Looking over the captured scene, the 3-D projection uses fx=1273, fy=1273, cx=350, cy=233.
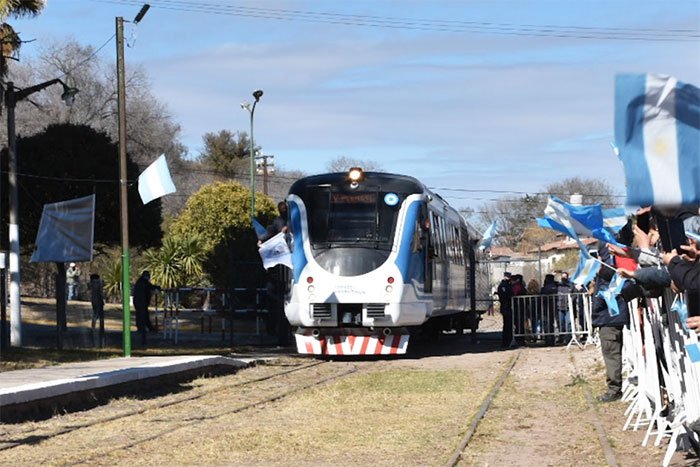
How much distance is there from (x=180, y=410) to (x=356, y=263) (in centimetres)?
827

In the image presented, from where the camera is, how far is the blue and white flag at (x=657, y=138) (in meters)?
7.11

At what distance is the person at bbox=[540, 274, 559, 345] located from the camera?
95.5ft

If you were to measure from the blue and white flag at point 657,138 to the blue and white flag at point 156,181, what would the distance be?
16.2 meters

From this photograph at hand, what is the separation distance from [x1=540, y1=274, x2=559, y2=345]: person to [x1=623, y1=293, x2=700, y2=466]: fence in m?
14.8

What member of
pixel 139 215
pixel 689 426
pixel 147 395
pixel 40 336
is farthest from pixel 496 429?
pixel 139 215

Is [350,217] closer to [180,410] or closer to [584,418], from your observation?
[180,410]

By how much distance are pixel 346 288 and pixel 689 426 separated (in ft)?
45.5

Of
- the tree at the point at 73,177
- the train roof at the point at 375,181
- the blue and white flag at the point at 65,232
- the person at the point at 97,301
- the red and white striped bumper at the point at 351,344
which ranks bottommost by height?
the red and white striped bumper at the point at 351,344

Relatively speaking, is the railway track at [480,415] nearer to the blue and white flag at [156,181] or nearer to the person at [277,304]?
the blue and white flag at [156,181]

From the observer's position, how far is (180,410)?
49.3 feet

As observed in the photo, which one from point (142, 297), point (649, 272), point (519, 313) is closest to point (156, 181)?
point (142, 297)

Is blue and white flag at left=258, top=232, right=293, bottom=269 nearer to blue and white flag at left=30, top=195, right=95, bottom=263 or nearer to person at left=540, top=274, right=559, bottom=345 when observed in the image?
blue and white flag at left=30, top=195, right=95, bottom=263

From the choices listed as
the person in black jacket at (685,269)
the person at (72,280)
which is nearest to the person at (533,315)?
the person in black jacket at (685,269)

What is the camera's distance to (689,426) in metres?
9.16
